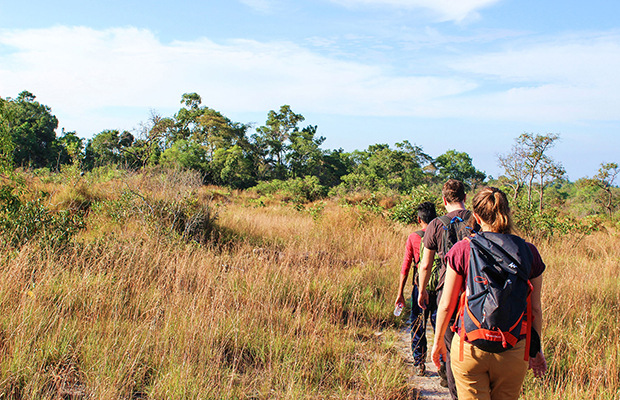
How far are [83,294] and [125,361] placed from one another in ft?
4.55

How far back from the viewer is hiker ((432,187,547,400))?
1964 mm

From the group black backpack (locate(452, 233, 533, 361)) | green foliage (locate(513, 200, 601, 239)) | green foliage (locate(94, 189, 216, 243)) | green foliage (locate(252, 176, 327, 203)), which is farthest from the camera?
green foliage (locate(252, 176, 327, 203))

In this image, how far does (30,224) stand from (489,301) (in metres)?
5.99

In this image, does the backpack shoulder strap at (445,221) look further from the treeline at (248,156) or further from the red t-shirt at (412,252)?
the treeline at (248,156)

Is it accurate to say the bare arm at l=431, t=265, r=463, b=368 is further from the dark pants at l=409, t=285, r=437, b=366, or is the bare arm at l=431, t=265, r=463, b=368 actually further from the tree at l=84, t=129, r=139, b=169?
the tree at l=84, t=129, r=139, b=169

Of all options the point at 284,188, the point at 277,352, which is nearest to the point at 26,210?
the point at 277,352

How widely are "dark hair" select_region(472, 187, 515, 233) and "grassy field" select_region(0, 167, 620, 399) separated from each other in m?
1.63

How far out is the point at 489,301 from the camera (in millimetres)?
1956

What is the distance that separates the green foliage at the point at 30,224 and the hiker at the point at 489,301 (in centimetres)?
514

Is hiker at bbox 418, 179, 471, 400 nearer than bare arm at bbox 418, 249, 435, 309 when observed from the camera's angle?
Yes

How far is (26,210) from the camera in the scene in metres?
5.43

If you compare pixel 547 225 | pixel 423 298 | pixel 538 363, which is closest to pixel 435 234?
pixel 423 298

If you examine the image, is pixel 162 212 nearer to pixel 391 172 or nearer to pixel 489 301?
pixel 489 301

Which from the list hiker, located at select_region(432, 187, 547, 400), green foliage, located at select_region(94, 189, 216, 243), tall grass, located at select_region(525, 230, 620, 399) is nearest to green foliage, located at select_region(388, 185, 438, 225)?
tall grass, located at select_region(525, 230, 620, 399)
